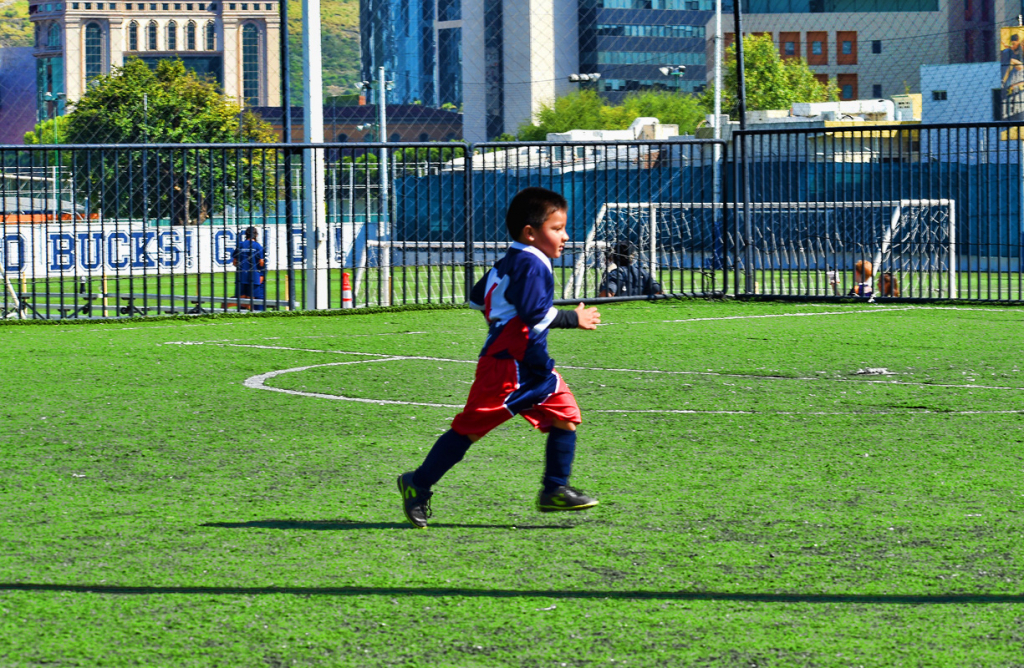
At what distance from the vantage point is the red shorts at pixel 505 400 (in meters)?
4.97

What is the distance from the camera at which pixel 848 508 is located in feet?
17.1

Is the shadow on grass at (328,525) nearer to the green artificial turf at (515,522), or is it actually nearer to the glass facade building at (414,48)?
the green artificial turf at (515,522)

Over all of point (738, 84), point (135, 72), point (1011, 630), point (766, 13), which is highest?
point (766, 13)

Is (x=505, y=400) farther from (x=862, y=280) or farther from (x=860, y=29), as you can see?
(x=860, y=29)

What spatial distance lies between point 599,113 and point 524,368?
3099 inches

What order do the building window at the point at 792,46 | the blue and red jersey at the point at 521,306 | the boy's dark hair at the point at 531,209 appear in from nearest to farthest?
the blue and red jersey at the point at 521,306
the boy's dark hair at the point at 531,209
the building window at the point at 792,46

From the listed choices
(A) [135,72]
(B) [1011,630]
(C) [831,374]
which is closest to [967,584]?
(B) [1011,630]

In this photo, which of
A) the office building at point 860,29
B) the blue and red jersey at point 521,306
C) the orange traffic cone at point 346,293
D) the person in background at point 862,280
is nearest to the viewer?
the blue and red jersey at point 521,306

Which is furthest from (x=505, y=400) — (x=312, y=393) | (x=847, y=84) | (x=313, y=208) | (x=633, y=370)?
(x=847, y=84)

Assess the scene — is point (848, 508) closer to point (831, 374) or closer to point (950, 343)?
point (831, 374)

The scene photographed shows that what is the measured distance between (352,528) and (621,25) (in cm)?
11208

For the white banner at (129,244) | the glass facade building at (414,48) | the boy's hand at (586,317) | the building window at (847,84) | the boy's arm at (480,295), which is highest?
the glass facade building at (414,48)

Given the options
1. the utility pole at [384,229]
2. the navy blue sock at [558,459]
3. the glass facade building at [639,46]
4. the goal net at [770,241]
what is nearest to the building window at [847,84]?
the glass facade building at [639,46]

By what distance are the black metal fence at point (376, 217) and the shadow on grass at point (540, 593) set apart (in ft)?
34.8
